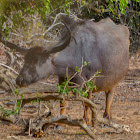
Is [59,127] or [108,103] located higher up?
[108,103]

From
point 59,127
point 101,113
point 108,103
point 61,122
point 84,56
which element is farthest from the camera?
point 101,113

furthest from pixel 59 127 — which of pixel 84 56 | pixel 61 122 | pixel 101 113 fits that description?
pixel 101 113

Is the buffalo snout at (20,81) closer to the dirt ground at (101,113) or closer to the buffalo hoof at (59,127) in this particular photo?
the dirt ground at (101,113)

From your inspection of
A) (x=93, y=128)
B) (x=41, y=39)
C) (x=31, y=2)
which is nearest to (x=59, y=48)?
(x=31, y=2)

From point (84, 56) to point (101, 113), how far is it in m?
1.72

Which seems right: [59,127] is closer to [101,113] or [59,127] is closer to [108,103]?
[108,103]

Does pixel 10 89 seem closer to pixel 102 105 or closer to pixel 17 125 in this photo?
pixel 17 125

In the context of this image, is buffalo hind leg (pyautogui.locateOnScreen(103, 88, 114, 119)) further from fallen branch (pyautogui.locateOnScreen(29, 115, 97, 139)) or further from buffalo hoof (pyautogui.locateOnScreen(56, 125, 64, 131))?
fallen branch (pyautogui.locateOnScreen(29, 115, 97, 139))

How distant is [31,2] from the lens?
18.7 feet

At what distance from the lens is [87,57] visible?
6777mm

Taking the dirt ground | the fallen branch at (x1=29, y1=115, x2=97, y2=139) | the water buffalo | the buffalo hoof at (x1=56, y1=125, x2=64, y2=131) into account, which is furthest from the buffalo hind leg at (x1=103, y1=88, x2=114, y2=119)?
the fallen branch at (x1=29, y1=115, x2=97, y2=139)

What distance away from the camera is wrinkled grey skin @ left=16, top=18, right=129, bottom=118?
21.5 feet

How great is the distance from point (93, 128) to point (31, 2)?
253cm

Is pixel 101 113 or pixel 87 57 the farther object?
pixel 101 113
